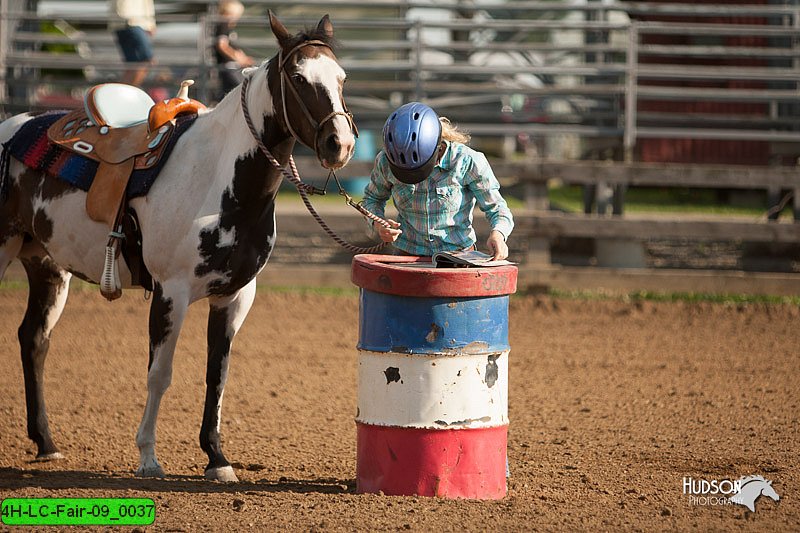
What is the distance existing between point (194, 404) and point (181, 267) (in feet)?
7.28

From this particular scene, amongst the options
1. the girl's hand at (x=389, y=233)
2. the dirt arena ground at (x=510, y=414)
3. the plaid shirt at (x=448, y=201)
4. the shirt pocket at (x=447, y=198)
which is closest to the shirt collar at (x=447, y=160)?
the plaid shirt at (x=448, y=201)

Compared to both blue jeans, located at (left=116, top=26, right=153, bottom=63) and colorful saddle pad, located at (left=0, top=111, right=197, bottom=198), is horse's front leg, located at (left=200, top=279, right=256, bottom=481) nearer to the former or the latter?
colorful saddle pad, located at (left=0, top=111, right=197, bottom=198)

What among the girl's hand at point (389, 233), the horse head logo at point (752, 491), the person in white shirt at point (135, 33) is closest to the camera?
the horse head logo at point (752, 491)

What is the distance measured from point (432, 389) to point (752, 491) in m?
1.64

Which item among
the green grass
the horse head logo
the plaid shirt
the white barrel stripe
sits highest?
the plaid shirt

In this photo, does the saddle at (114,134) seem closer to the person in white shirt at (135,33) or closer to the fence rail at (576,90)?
the fence rail at (576,90)

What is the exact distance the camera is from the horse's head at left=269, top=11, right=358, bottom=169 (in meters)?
4.72

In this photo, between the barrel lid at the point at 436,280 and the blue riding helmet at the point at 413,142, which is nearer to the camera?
the barrel lid at the point at 436,280

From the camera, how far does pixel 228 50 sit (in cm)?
1227

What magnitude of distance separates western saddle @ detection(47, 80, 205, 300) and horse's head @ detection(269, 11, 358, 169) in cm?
83

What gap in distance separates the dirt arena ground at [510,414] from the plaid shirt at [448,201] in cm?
125

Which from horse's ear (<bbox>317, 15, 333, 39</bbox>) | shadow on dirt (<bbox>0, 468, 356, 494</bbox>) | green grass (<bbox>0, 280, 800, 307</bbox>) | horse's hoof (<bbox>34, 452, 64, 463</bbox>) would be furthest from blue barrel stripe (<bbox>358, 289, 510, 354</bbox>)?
green grass (<bbox>0, 280, 800, 307</bbox>)

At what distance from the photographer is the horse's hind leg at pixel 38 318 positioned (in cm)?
618

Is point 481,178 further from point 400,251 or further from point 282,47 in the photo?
point 282,47
